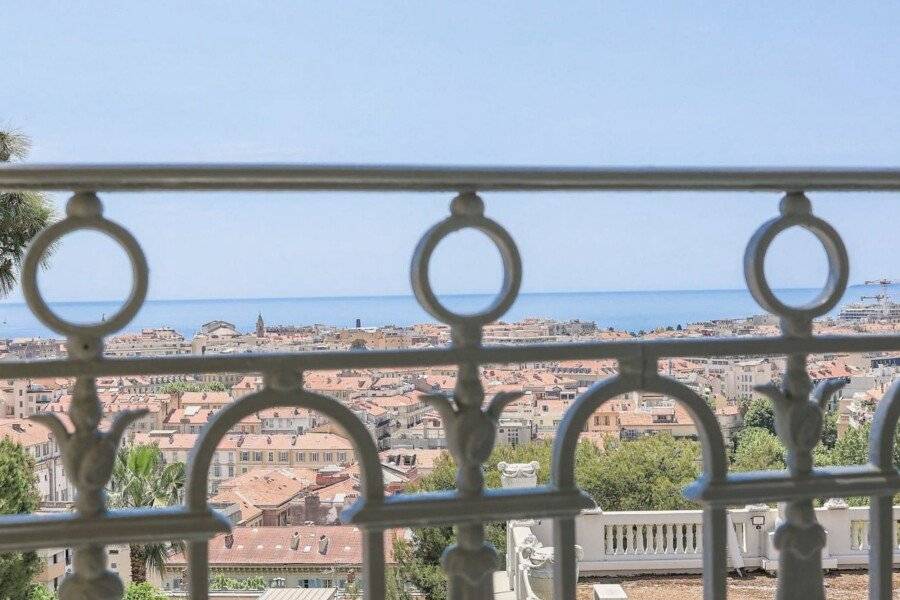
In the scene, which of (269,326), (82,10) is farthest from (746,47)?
(269,326)

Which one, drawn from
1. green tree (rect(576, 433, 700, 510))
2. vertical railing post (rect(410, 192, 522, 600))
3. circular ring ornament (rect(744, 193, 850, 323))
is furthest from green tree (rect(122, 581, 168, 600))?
circular ring ornament (rect(744, 193, 850, 323))

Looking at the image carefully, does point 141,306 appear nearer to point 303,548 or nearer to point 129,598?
point 129,598

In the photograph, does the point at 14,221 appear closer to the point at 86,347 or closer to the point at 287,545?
the point at 86,347

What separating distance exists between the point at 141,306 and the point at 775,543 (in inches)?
33.5

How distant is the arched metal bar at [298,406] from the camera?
2.94 feet

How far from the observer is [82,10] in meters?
48.9

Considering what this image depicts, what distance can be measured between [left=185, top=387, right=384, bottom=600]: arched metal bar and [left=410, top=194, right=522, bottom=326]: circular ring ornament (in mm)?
150

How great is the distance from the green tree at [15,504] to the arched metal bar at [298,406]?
10728mm

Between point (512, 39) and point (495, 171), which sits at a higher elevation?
point (512, 39)

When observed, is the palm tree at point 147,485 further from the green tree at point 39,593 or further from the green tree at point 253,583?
the green tree at point 253,583

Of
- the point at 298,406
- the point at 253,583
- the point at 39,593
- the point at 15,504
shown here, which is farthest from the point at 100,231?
the point at 253,583

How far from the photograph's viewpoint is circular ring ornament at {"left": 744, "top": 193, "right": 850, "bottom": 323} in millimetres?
1012

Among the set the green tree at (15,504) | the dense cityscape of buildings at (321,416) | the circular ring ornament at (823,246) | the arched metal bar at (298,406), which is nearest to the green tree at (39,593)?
the green tree at (15,504)

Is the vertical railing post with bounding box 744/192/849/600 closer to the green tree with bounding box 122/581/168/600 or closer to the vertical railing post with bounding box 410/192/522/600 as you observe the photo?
the vertical railing post with bounding box 410/192/522/600
